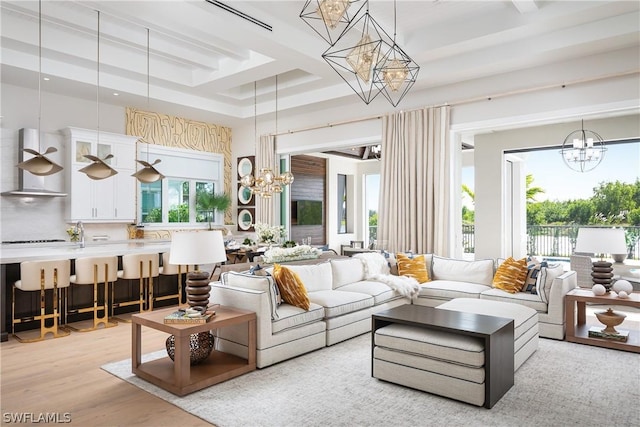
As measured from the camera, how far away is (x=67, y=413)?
286cm

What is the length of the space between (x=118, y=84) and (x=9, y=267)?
3.14 meters

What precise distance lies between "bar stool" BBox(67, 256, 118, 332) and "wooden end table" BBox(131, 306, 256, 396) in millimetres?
1710

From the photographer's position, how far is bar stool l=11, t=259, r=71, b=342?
4.47 m

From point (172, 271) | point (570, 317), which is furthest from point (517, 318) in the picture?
point (172, 271)

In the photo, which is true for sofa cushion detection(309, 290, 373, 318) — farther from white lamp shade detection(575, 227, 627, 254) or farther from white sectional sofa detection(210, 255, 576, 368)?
white lamp shade detection(575, 227, 627, 254)

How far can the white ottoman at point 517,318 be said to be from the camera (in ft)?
11.9

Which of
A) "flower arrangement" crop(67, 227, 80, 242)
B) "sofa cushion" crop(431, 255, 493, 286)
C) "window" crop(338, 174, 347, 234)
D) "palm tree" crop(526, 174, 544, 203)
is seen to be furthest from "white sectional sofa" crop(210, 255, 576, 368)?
"window" crop(338, 174, 347, 234)

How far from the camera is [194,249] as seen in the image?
3.45 m

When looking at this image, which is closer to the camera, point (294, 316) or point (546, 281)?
point (294, 316)

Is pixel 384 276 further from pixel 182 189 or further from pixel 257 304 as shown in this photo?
pixel 182 189

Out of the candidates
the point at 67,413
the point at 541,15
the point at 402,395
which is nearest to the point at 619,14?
the point at 541,15

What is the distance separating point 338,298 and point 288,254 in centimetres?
108

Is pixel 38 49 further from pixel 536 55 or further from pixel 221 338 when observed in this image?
pixel 536 55

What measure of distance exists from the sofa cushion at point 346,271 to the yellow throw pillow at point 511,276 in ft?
5.20
